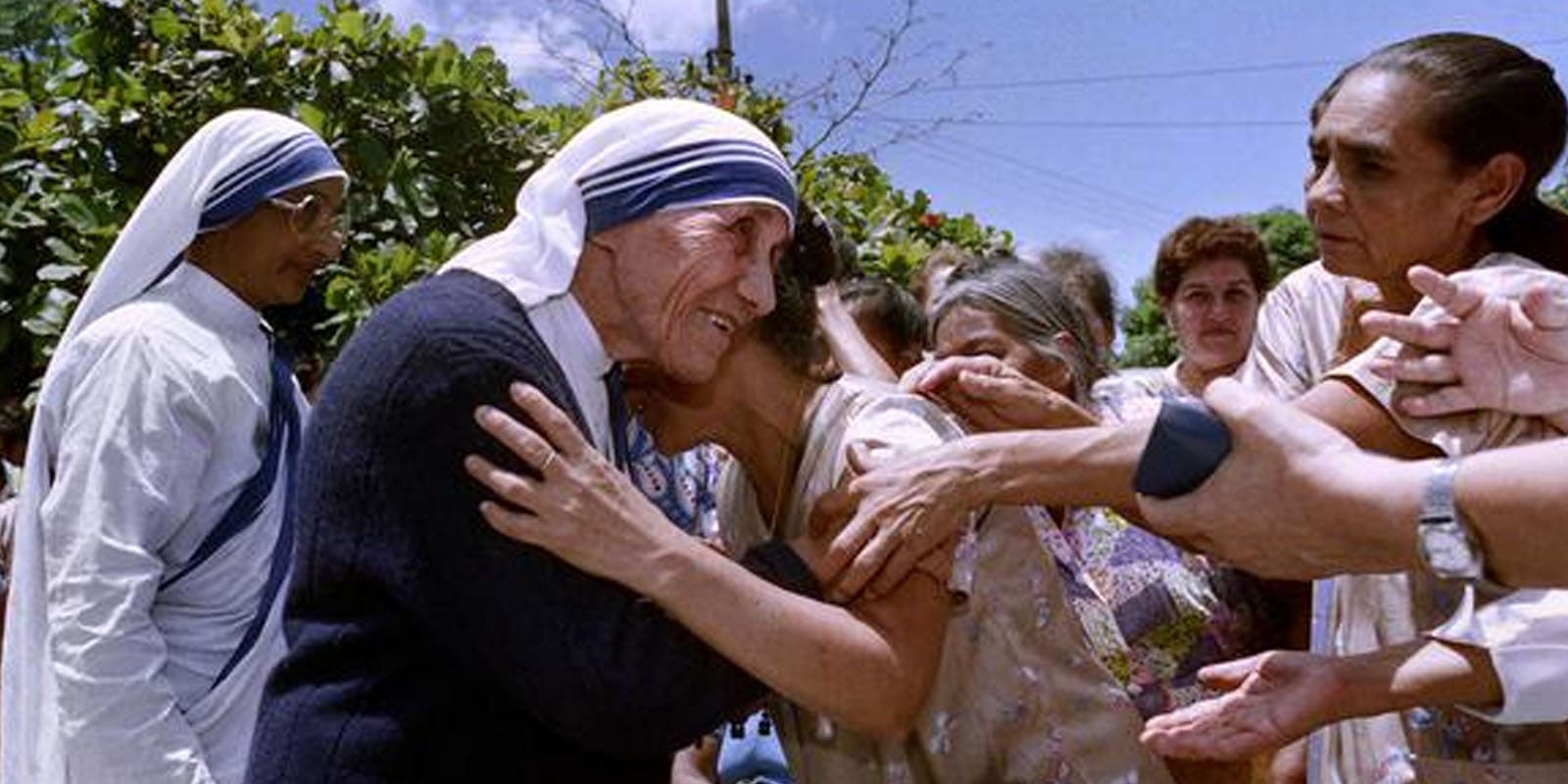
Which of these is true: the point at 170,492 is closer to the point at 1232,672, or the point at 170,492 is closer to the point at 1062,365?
the point at 1062,365

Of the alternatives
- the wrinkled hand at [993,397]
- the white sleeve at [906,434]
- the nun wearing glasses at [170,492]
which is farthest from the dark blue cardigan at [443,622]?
the nun wearing glasses at [170,492]

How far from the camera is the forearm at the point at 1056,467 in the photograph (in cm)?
221

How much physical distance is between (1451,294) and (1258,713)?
533 millimetres

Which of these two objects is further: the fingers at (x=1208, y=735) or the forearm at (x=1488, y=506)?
the fingers at (x=1208, y=735)

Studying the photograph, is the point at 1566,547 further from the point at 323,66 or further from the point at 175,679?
the point at 323,66

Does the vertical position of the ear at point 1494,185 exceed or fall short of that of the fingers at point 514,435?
it exceeds it

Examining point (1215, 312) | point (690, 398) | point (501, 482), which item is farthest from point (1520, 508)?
point (1215, 312)

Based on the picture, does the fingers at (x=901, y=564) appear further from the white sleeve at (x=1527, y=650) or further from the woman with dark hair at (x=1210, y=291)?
the woman with dark hair at (x=1210, y=291)

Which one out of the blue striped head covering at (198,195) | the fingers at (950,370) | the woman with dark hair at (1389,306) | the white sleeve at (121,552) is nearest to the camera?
the woman with dark hair at (1389,306)

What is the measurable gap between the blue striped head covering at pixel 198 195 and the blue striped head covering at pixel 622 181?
155 centimetres

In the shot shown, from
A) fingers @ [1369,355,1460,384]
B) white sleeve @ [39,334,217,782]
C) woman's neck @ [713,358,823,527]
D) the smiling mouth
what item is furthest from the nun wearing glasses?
fingers @ [1369,355,1460,384]

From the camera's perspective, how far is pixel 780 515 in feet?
7.64

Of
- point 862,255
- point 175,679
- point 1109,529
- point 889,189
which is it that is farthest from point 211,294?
point 889,189

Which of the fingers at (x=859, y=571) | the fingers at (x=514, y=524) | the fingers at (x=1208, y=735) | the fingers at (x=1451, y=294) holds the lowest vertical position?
the fingers at (x=1208, y=735)
